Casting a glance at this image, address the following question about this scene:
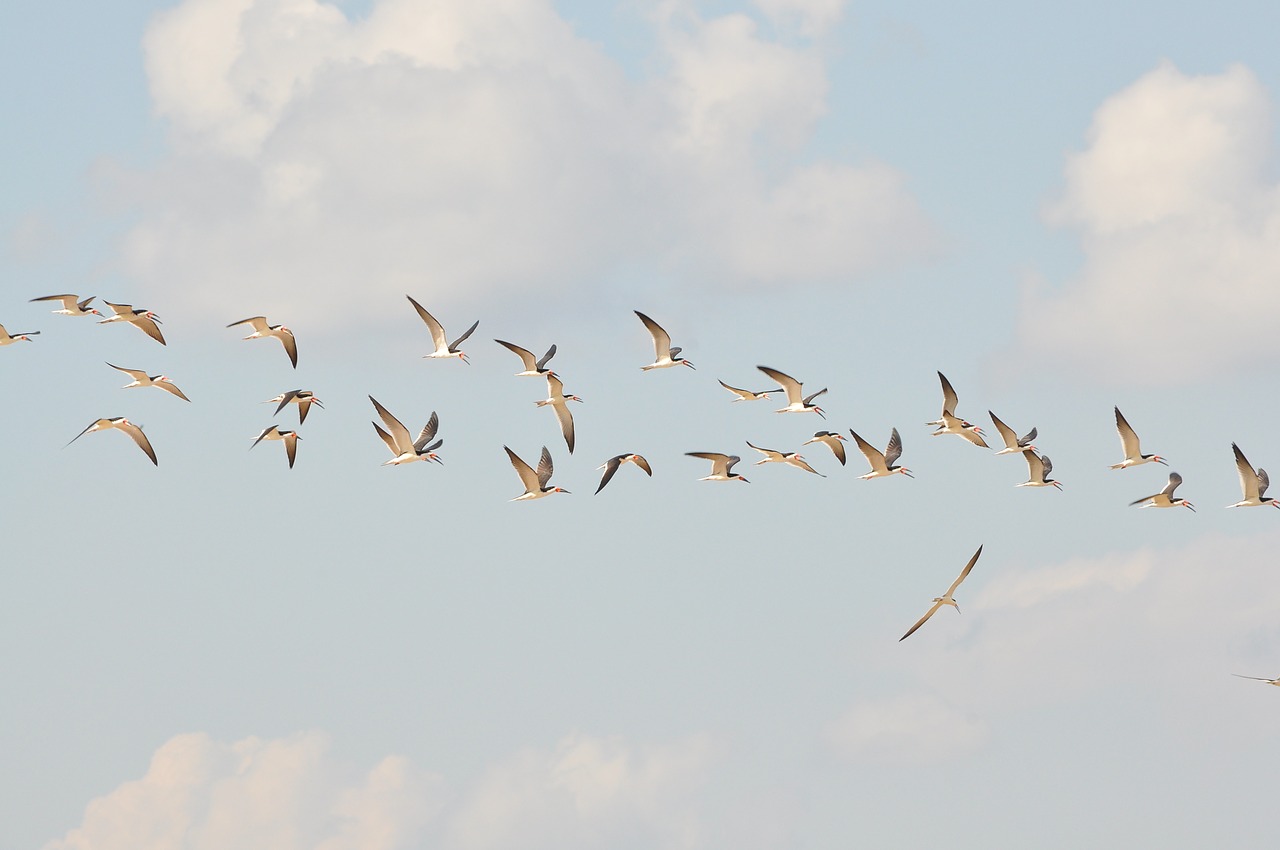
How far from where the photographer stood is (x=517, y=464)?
3115 inches

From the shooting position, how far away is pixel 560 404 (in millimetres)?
84250

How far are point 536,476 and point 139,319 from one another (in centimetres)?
1600

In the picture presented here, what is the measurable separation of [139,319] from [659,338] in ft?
65.2

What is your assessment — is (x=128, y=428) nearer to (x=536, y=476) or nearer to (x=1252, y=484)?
(x=536, y=476)

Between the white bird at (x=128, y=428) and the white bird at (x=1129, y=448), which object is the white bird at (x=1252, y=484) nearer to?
the white bird at (x=1129, y=448)

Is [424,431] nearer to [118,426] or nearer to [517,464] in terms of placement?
[517,464]

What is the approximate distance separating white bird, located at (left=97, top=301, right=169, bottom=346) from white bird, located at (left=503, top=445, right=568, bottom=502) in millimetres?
14237

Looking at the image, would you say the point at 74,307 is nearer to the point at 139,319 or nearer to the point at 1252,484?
the point at 139,319

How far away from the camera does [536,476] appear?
7988 centimetres

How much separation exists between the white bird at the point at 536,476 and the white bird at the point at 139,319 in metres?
14.2

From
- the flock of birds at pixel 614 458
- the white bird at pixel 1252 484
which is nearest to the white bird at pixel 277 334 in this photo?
the flock of birds at pixel 614 458

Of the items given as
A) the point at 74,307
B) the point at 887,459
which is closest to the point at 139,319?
the point at 74,307

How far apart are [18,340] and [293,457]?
11.4 metres

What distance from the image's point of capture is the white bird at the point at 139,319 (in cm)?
7862
